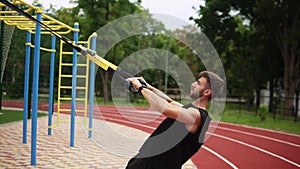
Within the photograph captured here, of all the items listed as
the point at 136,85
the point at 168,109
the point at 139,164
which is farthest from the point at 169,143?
the point at 136,85

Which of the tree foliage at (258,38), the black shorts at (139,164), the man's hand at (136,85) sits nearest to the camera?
the man's hand at (136,85)

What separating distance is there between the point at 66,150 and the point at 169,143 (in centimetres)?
515

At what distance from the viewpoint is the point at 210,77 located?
9.47ft

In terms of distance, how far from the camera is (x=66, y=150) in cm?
758

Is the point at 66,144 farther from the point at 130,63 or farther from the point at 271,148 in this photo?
the point at 271,148

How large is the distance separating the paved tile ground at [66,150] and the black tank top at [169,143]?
11.8 ft

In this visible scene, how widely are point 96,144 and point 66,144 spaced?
2.24ft

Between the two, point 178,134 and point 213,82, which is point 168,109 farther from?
point 213,82

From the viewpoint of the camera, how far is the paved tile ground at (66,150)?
20.9 feet

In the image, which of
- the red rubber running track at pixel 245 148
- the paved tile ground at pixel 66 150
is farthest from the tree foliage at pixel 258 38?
the paved tile ground at pixel 66 150

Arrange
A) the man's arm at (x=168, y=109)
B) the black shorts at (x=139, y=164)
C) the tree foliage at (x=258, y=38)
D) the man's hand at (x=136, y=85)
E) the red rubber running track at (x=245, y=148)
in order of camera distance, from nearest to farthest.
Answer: the man's arm at (x=168, y=109) < the man's hand at (x=136, y=85) < the black shorts at (x=139, y=164) < the red rubber running track at (x=245, y=148) < the tree foliage at (x=258, y=38)

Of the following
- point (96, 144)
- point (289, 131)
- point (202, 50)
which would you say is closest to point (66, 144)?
point (96, 144)

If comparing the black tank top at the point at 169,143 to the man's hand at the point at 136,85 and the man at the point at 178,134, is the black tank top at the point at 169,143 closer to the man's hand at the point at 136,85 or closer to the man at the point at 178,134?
the man at the point at 178,134

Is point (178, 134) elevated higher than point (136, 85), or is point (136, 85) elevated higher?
point (136, 85)
